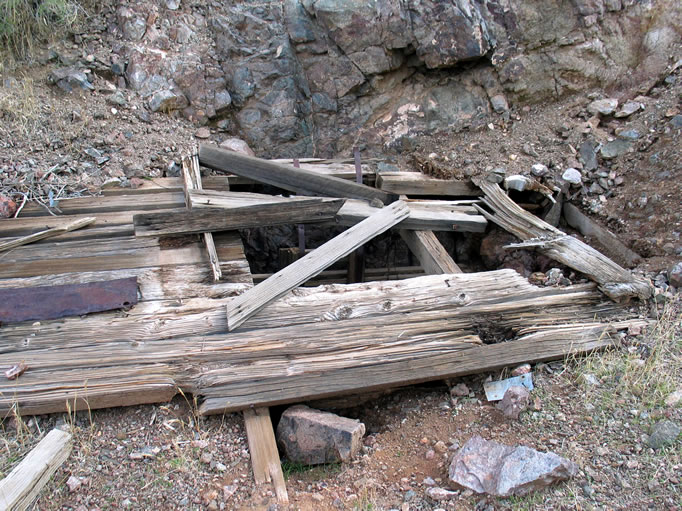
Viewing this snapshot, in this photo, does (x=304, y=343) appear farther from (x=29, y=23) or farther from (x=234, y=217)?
(x=29, y=23)

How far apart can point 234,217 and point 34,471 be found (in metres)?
2.14

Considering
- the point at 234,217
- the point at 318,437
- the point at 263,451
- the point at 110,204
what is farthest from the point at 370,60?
the point at 263,451

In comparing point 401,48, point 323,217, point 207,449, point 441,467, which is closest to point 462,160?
point 401,48

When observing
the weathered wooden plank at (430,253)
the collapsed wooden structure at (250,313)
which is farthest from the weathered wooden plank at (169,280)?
the weathered wooden plank at (430,253)

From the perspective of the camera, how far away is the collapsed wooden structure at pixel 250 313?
2922 mm

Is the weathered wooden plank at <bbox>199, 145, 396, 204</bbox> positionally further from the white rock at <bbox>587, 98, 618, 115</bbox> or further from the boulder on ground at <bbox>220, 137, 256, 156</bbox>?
the white rock at <bbox>587, 98, 618, 115</bbox>

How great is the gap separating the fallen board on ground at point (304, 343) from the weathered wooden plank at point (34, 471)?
0.68ft

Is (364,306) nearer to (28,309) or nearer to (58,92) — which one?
(28,309)

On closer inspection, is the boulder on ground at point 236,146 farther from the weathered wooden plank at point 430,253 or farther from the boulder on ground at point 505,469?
the boulder on ground at point 505,469

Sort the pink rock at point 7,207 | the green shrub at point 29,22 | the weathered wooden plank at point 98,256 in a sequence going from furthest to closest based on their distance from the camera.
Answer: the green shrub at point 29,22
the pink rock at point 7,207
the weathered wooden plank at point 98,256

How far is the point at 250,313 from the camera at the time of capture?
328cm

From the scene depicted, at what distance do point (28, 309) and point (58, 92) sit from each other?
3.15 m

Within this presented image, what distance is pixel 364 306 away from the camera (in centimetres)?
347

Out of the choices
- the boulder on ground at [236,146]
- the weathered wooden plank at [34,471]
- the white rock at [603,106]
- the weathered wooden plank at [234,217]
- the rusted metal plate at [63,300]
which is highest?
the boulder on ground at [236,146]
